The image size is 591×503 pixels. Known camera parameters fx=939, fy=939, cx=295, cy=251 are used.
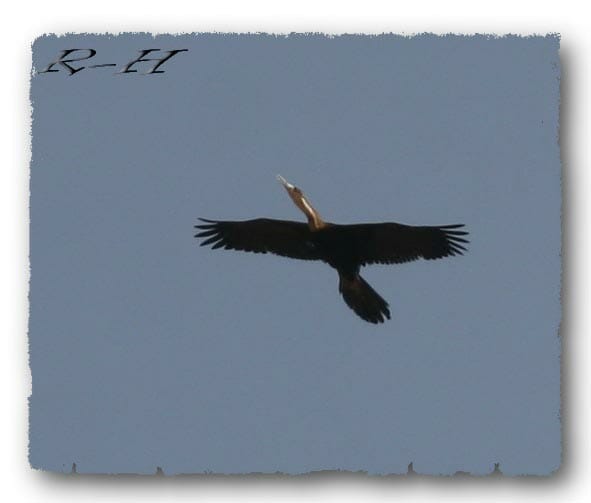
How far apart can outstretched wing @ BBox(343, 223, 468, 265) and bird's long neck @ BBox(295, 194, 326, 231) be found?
0.07m

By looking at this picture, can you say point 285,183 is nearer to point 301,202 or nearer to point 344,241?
Answer: point 301,202

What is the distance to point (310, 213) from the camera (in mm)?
2146

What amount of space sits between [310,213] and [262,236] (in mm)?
124

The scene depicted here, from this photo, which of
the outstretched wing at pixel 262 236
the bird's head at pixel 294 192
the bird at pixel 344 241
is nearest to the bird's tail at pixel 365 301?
the bird at pixel 344 241

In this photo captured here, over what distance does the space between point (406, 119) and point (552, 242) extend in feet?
1.43

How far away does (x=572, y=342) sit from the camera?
2168 millimetres

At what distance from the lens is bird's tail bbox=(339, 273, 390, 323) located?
212cm

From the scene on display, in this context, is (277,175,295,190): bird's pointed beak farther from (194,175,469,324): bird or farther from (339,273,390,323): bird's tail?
(339,273,390,323): bird's tail

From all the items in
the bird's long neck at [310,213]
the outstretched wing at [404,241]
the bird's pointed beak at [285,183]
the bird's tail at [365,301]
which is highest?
the bird's pointed beak at [285,183]

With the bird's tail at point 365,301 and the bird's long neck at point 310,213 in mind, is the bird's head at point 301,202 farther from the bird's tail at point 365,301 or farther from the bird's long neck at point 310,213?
the bird's tail at point 365,301

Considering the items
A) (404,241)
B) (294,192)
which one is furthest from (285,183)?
(404,241)

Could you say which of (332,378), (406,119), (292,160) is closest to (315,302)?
(332,378)

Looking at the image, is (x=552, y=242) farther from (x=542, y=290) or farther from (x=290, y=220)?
(x=290, y=220)

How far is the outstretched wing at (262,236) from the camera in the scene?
215 centimetres
